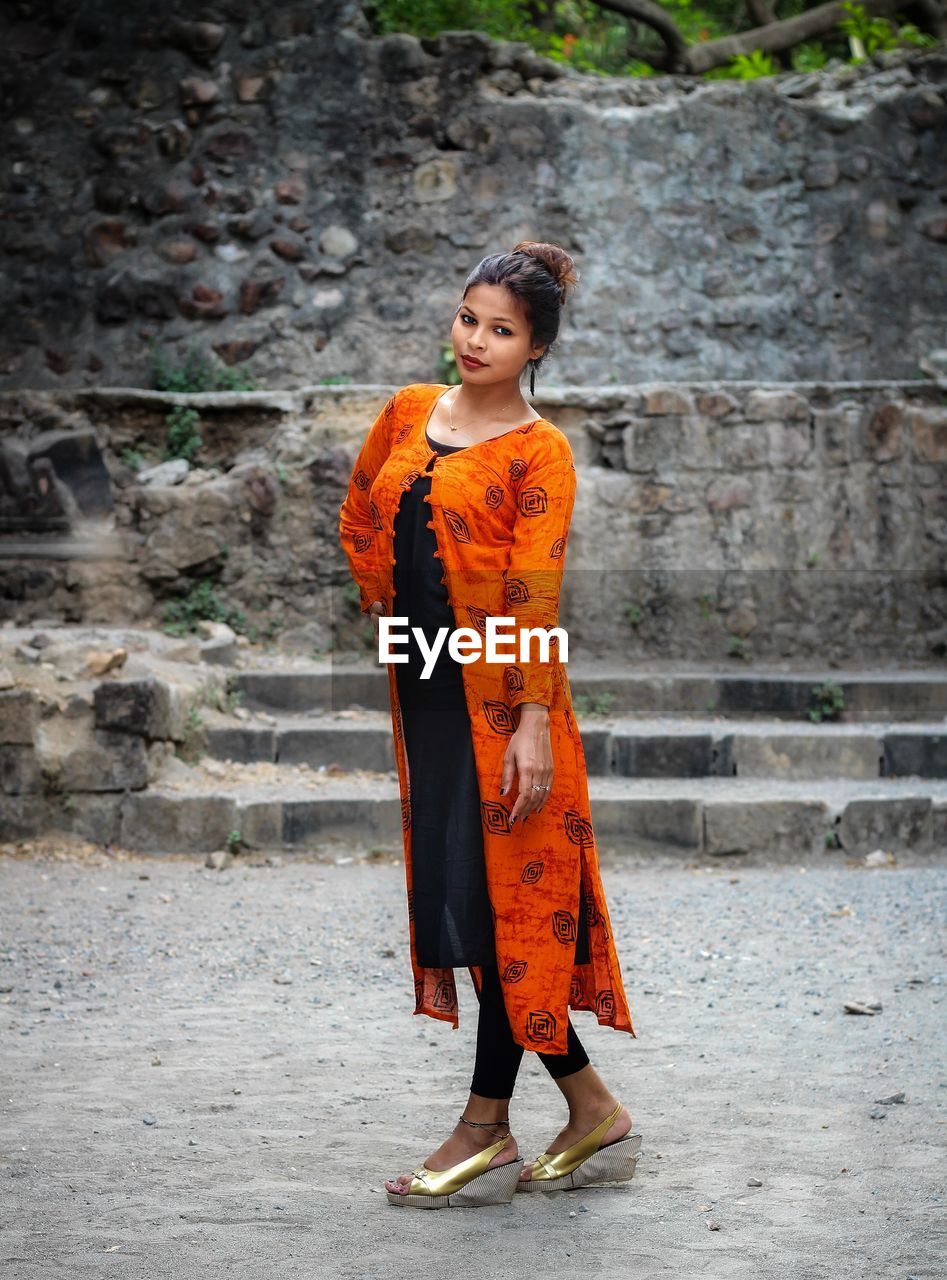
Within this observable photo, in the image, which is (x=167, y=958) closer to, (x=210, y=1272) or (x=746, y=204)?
(x=210, y=1272)

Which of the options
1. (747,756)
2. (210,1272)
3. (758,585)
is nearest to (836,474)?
(758,585)

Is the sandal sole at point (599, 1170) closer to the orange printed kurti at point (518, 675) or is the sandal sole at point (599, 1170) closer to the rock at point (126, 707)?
the orange printed kurti at point (518, 675)

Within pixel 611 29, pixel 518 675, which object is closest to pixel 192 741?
pixel 518 675

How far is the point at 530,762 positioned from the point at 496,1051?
533 millimetres

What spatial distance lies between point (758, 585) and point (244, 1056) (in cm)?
490

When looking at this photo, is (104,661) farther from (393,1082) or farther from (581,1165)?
(581,1165)

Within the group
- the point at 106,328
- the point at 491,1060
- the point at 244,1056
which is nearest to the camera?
the point at 491,1060

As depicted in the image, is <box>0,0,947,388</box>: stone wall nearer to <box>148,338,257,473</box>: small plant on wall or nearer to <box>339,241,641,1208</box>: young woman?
<box>148,338,257,473</box>: small plant on wall

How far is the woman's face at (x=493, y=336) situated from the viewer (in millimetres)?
2504

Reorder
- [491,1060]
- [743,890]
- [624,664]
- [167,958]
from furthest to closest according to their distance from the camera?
[624,664] → [743,890] → [167,958] → [491,1060]

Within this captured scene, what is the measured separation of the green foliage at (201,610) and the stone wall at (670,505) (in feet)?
0.28

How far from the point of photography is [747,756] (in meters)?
6.27

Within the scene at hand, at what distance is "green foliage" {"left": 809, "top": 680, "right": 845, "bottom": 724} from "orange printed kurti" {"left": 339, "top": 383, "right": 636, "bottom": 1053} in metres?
4.54

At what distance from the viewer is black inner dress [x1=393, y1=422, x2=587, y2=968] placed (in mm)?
2463
